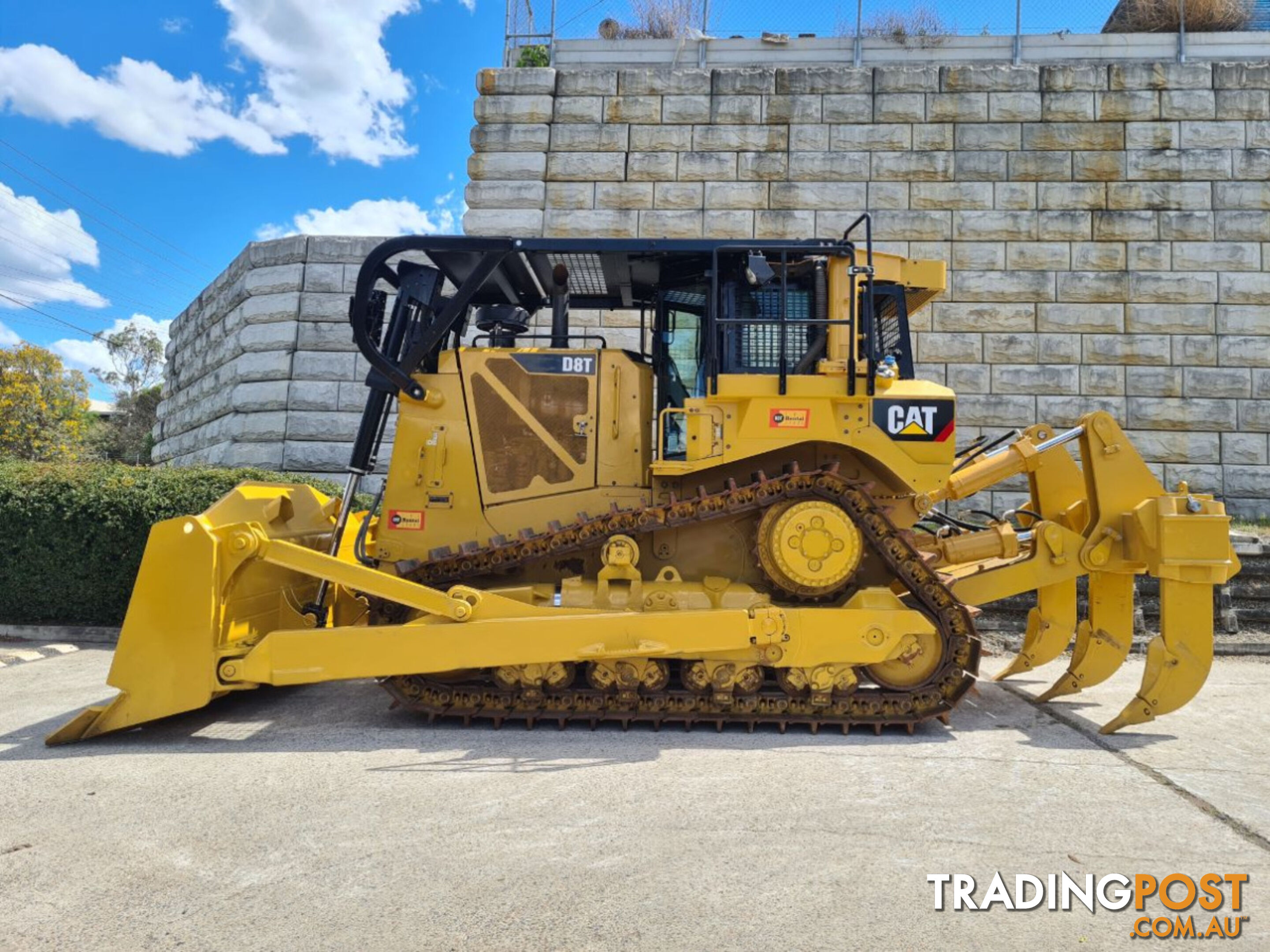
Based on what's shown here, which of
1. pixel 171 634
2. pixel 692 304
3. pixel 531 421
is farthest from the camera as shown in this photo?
pixel 692 304

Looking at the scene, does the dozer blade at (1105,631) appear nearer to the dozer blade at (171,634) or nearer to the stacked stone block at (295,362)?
the dozer blade at (171,634)

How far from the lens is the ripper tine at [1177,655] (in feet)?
15.4

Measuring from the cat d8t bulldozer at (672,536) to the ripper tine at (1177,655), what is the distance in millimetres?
18

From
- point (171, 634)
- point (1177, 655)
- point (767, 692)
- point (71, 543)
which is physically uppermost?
point (71, 543)

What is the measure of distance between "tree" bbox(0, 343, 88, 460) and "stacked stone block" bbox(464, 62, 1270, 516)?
1857cm

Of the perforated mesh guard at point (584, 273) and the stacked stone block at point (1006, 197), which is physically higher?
the stacked stone block at point (1006, 197)

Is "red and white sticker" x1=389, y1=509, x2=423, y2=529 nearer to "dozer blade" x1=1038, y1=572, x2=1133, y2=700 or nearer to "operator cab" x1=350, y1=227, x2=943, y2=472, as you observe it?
"operator cab" x1=350, y1=227, x2=943, y2=472

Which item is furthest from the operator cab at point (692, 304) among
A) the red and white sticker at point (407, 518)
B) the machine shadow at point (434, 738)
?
the machine shadow at point (434, 738)

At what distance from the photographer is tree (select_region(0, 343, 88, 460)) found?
24094mm

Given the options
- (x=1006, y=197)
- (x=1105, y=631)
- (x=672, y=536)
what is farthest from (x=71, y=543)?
(x=1006, y=197)

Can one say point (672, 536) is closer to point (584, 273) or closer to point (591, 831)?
point (584, 273)

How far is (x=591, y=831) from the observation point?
3.23 metres

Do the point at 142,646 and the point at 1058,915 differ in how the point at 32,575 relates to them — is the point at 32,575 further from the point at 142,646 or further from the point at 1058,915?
the point at 1058,915

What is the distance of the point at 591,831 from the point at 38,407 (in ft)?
97.3
